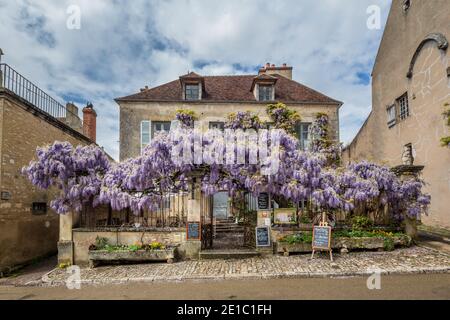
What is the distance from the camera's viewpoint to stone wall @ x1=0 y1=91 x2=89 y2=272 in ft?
26.5

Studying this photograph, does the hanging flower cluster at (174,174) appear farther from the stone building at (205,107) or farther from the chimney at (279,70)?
the chimney at (279,70)

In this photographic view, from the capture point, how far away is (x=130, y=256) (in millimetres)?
7652

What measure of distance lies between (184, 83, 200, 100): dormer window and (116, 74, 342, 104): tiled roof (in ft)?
1.31

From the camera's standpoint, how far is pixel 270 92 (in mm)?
15875

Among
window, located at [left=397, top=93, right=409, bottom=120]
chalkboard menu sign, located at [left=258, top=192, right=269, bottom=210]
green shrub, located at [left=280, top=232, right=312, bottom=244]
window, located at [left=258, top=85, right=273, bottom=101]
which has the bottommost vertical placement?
green shrub, located at [left=280, top=232, right=312, bottom=244]

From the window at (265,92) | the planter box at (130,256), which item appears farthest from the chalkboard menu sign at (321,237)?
the window at (265,92)

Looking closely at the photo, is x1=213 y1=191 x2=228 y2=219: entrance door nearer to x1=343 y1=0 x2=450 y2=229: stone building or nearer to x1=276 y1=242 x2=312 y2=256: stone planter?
x1=276 y1=242 x2=312 y2=256: stone planter

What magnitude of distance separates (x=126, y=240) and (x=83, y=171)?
2.48 m

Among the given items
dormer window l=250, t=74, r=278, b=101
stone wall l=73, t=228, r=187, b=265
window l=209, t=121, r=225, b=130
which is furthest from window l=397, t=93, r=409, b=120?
stone wall l=73, t=228, r=187, b=265

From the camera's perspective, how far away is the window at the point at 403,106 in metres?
13.9

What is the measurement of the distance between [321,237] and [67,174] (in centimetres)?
751

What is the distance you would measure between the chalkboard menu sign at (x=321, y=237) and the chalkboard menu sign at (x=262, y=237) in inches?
51.0

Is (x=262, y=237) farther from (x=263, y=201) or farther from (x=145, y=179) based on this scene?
(x=145, y=179)

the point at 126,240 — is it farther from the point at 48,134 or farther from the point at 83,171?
the point at 48,134
